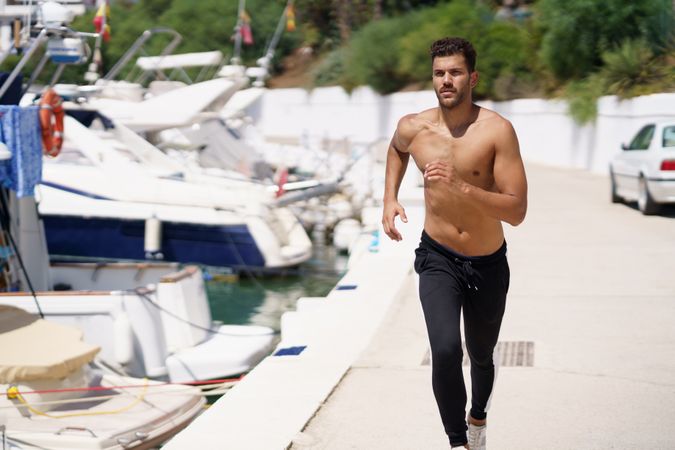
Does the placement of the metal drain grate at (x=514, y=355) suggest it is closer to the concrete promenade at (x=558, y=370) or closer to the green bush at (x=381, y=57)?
the concrete promenade at (x=558, y=370)

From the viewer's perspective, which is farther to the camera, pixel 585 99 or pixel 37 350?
pixel 585 99

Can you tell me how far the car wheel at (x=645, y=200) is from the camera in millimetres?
17962

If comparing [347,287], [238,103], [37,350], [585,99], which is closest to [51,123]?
[347,287]

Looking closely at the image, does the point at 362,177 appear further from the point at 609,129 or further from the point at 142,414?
the point at 142,414

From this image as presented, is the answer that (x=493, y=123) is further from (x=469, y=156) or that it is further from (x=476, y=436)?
(x=476, y=436)

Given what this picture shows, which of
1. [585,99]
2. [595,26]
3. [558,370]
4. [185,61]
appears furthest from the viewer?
[595,26]

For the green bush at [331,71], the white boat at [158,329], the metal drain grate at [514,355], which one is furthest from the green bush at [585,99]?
the green bush at [331,71]

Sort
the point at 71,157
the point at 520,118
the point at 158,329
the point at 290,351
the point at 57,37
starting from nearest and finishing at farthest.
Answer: the point at 290,351 < the point at 158,329 < the point at 57,37 < the point at 71,157 < the point at 520,118

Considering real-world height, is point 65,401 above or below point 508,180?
below

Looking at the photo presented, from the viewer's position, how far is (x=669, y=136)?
17984 mm

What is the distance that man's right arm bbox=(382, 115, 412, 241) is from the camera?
213 inches

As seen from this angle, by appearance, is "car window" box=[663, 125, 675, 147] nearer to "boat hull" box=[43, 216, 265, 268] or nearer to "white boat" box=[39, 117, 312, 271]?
"white boat" box=[39, 117, 312, 271]

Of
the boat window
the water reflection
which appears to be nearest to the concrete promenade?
the water reflection

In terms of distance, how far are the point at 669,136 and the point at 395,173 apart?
13390mm
